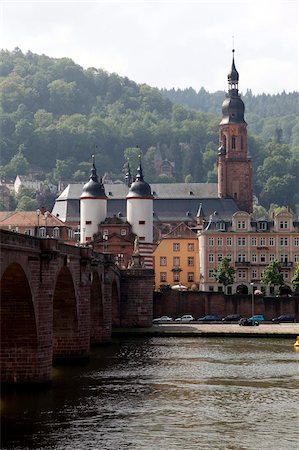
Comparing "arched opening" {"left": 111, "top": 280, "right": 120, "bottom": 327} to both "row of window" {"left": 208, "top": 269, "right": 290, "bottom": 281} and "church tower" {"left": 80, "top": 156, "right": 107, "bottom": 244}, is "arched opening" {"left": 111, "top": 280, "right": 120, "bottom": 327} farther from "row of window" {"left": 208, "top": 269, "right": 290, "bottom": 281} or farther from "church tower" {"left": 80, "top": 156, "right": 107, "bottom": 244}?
"row of window" {"left": 208, "top": 269, "right": 290, "bottom": 281}

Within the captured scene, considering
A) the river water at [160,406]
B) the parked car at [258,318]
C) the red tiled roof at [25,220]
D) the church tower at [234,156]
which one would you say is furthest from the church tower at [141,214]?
the river water at [160,406]

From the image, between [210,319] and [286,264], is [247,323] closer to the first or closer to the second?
[210,319]

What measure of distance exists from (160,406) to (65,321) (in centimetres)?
2250

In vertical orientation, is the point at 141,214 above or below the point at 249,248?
above

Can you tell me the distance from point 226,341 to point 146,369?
29.4m

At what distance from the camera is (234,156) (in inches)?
7746

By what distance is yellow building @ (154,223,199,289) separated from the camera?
157500 mm

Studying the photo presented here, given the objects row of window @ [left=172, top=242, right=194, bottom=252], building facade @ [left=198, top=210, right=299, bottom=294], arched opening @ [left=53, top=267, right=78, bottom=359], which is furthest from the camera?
row of window @ [left=172, top=242, right=194, bottom=252]

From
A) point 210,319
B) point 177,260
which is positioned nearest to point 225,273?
point 177,260

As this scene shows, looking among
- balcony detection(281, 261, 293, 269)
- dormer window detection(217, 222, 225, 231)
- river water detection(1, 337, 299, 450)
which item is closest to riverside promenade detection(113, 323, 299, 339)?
river water detection(1, 337, 299, 450)

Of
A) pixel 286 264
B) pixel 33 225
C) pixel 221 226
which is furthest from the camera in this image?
pixel 33 225

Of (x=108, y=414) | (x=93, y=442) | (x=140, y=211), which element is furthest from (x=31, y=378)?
(x=140, y=211)

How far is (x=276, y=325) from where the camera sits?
12412cm

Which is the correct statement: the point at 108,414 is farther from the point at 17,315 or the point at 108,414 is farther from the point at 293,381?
the point at 293,381
